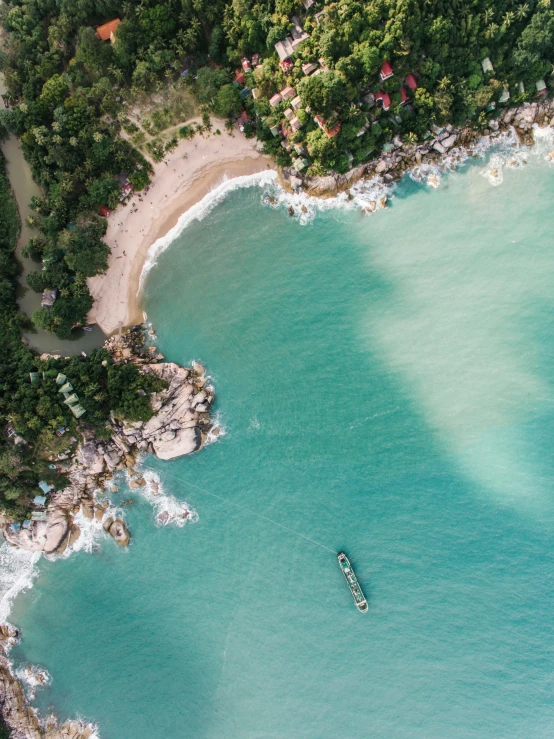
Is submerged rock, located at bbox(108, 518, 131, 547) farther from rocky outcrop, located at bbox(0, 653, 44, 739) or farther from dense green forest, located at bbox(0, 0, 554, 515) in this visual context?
rocky outcrop, located at bbox(0, 653, 44, 739)

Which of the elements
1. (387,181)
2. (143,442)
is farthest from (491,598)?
(387,181)

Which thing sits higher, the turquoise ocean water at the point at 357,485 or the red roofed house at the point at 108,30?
the red roofed house at the point at 108,30

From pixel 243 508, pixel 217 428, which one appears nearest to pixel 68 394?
pixel 217 428

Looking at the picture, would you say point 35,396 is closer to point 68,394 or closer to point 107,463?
point 68,394

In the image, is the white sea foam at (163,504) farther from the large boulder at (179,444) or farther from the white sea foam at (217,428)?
the white sea foam at (217,428)

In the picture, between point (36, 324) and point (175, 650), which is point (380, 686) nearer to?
point (175, 650)

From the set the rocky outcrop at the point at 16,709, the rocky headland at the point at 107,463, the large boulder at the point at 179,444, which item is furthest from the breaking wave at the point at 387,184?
the rocky outcrop at the point at 16,709
